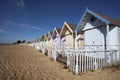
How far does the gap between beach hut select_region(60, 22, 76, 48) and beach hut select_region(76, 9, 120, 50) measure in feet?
7.13

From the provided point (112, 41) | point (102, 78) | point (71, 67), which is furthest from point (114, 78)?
point (112, 41)

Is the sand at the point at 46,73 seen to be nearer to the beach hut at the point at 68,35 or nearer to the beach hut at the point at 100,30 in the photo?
the beach hut at the point at 100,30

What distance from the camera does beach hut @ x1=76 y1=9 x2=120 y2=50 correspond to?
373 inches

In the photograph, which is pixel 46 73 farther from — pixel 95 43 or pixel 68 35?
pixel 68 35

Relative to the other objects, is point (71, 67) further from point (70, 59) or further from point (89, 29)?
point (89, 29)

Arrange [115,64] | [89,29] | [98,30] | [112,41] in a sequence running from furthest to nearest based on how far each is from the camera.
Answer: [89,29]
[98,30]
[112,41]
[115,64]

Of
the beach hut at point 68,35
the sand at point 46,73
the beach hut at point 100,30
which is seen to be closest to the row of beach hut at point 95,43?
the beach hut at point 100,30

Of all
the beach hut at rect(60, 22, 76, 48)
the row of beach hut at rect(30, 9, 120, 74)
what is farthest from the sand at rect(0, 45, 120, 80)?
the beach hut at rect(60, 22, 76, 48)

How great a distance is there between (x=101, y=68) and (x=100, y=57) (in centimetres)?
78

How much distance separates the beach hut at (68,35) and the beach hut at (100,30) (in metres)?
2.17

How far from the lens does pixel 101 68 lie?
7.58 metres

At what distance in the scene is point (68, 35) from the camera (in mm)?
18000

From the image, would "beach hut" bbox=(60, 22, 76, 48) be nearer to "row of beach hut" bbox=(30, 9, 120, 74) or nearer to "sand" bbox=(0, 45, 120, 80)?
"row of beach hut" bbox=(30, 9, 120, 74)

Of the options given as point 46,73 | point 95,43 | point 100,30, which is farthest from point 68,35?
point 46,73
